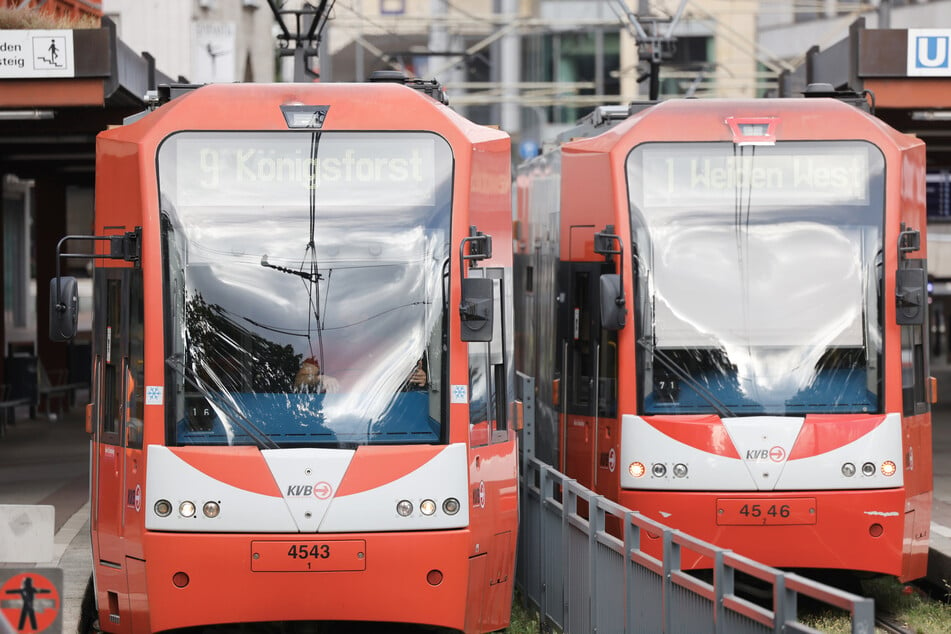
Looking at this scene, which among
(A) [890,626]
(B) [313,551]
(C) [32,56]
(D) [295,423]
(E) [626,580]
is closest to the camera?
(E) [626,580]

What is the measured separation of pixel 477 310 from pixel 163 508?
2.09 meters

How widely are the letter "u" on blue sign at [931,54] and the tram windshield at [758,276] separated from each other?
6.74 m

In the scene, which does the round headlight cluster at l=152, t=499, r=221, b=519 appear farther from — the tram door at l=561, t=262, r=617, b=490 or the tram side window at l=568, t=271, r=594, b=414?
the tram side window at l=568, t=271, r=594, b=414

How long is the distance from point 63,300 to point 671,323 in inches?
168

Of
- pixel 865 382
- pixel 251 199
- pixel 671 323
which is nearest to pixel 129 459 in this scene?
pixel 251 199

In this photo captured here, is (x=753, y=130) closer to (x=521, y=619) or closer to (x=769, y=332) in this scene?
(x=769, y=332)

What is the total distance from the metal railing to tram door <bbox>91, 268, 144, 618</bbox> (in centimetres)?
268

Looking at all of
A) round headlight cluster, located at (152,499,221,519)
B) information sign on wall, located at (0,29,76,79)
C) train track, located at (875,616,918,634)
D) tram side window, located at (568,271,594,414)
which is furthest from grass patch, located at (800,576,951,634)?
information sign on wall, located at (0,29,76,79)

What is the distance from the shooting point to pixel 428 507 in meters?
9.74

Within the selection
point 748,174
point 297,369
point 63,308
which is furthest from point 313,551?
point 748,174

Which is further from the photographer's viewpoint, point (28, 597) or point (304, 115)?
point (304, 115)

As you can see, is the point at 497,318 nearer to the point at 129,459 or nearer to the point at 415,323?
the point at 415,323

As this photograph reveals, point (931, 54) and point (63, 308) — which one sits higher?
point (931, 54)

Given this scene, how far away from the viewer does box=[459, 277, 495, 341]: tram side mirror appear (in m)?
9.72
